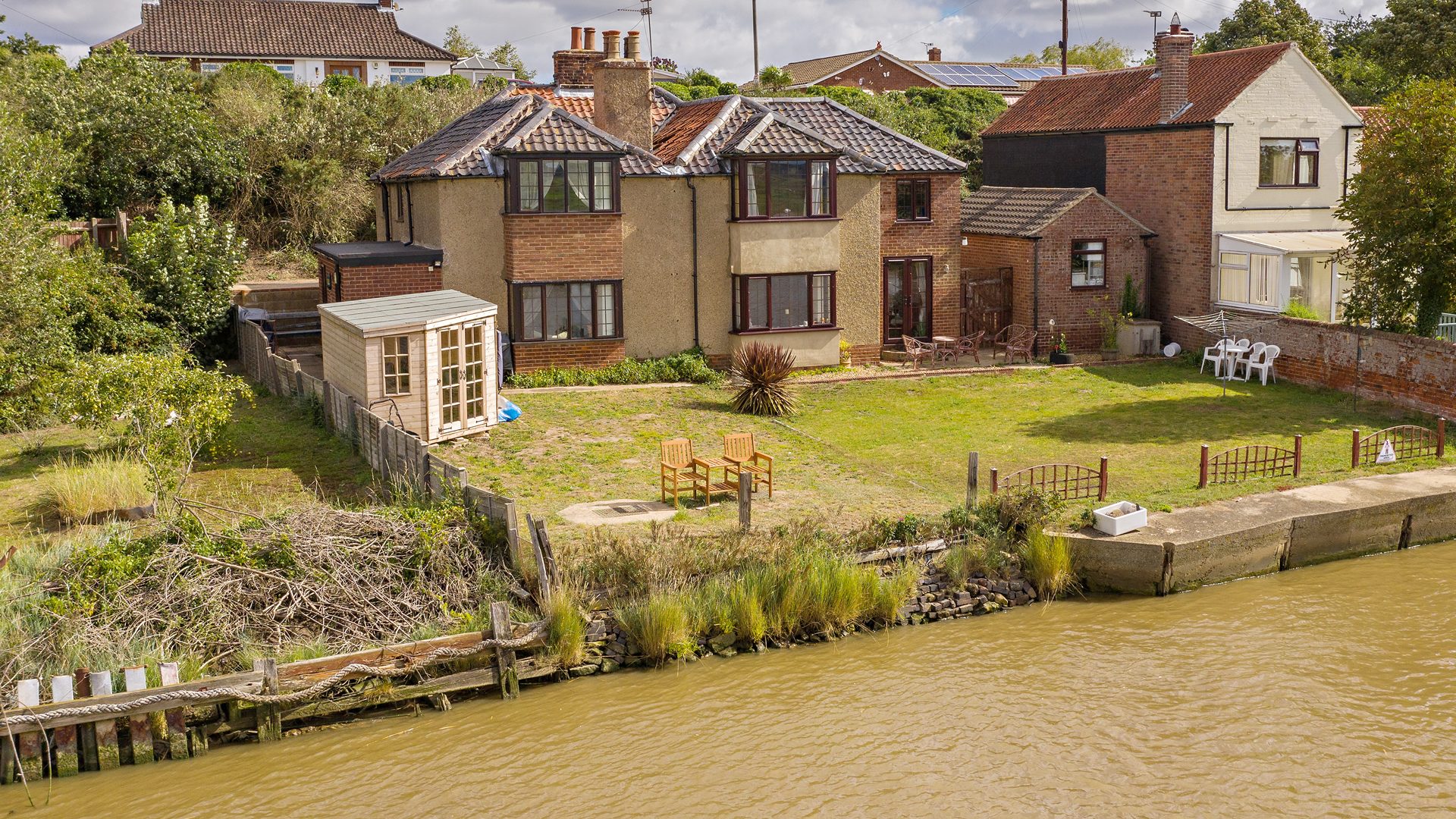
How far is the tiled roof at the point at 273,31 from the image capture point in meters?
59.3

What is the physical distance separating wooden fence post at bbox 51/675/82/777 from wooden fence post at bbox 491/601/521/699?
4.37 meters

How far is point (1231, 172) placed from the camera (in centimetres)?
3203

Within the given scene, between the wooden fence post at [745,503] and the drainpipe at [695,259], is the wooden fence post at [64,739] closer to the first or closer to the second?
the wooden fence post at [745,503]

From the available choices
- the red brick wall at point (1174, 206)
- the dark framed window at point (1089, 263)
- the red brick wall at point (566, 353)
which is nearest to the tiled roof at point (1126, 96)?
the red brick wall at point (1174, 206)

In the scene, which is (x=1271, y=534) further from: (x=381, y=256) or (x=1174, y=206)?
(x=381, y=256)

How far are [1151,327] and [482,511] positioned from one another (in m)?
20.6

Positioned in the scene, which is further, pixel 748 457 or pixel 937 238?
pixel 937 238

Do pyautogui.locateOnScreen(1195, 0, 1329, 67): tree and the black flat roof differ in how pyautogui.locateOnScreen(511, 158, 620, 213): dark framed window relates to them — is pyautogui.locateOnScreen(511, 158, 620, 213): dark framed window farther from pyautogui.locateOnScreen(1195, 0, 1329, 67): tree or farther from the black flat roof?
pyautogui.locateOnScreen(1195, 0, 1329, 67): tree

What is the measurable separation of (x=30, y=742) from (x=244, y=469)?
7.74 metres

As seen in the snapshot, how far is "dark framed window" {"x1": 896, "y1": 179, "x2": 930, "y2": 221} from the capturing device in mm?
31453

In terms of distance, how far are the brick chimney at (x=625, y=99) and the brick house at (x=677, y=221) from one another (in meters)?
0.04

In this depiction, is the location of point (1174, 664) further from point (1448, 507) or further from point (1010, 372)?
point (1010, 372)

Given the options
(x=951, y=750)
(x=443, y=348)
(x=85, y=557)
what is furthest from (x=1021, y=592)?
(x=85, y=557)

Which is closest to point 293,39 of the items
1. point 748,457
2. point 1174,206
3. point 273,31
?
point 273,31
